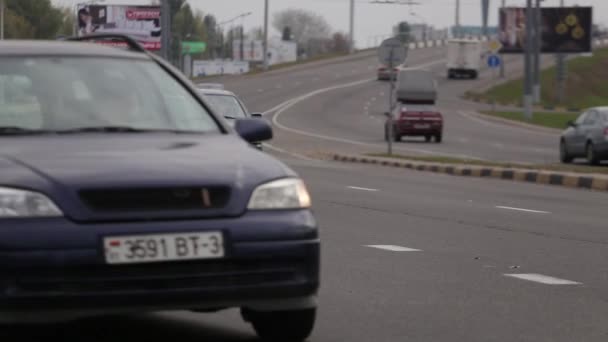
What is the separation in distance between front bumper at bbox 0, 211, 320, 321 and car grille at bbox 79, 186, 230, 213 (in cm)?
8

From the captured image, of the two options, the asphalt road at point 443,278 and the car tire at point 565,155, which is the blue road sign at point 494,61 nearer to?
the car tire at point 565,155

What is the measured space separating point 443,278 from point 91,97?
12.5ft

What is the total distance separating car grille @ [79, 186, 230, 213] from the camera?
6.39 metres

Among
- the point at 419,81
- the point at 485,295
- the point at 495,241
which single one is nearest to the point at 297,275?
the point at 485,295

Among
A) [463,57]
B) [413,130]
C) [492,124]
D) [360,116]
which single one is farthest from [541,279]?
[463,57]

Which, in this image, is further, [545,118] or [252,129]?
[545,118]

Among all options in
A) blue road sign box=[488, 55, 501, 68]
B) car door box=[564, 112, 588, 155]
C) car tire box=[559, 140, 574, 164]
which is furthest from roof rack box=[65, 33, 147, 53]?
blue road sign box=[488, 55, 501, 68]

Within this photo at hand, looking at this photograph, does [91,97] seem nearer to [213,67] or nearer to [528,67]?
[528,67]

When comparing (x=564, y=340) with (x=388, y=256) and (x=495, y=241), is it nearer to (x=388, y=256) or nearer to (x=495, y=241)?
(x=388, y=256)

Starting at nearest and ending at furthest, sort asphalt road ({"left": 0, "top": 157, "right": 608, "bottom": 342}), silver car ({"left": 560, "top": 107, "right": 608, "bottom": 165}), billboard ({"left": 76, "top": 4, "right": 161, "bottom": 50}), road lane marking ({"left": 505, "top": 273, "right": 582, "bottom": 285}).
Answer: asphalt road ({"left": 0, "top": 157, "right": 608, "bottom": 342}) → road lane marking ({"left": 505, "top": 273, "right": 582, "bottom": 285}) → silver car ({"left": 560, "top": 107, "right": 608, "bottom": 165}) → billboard ({"left": 76, "top": 4, "right": 161, "bottom": 50})

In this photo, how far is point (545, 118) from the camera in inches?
2559

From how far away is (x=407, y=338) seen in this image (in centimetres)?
775

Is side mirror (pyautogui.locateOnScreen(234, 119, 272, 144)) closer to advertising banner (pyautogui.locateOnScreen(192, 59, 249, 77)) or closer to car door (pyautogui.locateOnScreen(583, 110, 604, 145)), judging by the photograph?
car door (pyautogui.locateOnScreen(583, 110, 604, 145))

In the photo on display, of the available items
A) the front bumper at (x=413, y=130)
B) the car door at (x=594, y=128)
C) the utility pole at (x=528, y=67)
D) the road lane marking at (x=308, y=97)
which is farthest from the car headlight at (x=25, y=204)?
the utility pole at (x=528, y=67)
